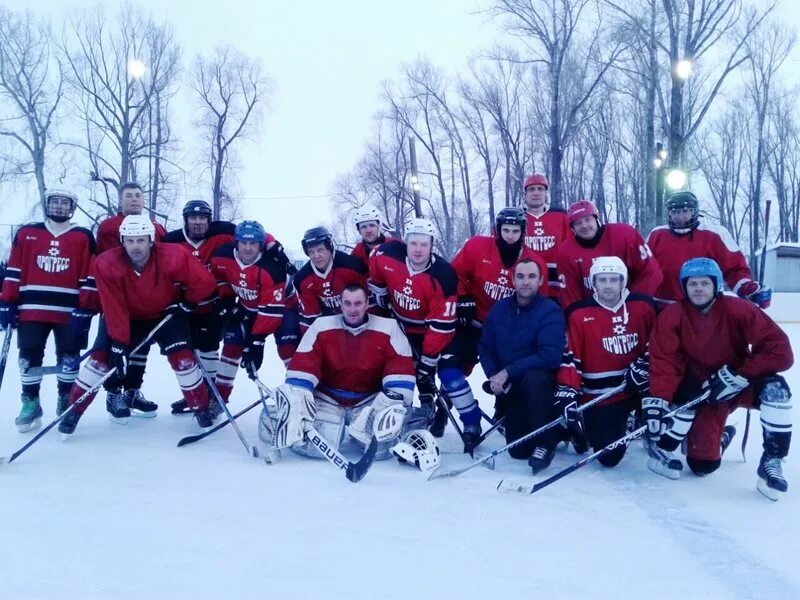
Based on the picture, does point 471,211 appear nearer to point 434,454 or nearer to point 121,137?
point 121,137

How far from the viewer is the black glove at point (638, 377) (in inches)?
129

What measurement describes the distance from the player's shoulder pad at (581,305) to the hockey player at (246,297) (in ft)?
5.68

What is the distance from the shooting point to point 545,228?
430cm

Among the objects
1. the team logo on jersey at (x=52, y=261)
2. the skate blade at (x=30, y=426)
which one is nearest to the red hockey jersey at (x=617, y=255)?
the team logo on jersey at (x=52, y=261)

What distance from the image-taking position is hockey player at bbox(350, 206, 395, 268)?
14.1 feet

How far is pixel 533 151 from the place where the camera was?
21.4 metres

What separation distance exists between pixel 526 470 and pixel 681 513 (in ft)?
2.67

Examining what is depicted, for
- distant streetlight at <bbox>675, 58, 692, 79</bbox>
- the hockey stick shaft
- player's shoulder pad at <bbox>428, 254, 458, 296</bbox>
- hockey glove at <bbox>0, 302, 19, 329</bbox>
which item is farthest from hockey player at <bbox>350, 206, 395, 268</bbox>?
distant streetlight at <bbox>675, 58, 692, 79</bbox>

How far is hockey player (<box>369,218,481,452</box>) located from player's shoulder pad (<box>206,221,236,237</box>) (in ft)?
3.92

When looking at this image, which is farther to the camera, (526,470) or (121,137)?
(121,137)

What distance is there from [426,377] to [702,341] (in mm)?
1453

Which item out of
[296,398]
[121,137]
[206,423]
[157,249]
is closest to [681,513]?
[296,398]

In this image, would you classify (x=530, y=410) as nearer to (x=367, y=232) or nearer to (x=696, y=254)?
(x=696, y=254)

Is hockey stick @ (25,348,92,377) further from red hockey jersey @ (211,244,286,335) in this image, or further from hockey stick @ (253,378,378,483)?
hockey stick @ (253,378,378,483)
